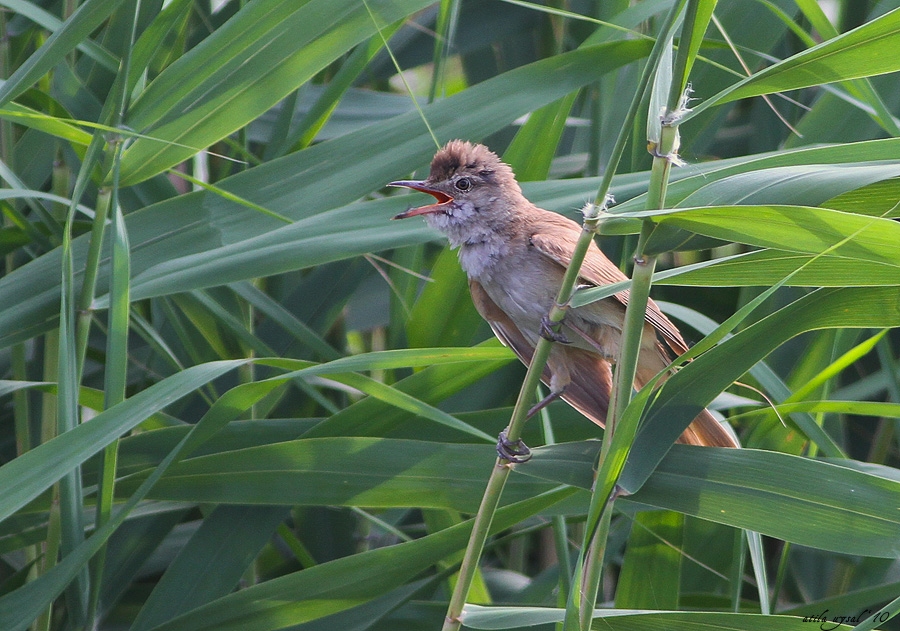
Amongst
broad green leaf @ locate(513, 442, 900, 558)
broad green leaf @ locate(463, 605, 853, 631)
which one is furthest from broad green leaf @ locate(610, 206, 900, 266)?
broad green leaf @ locate(463, 605, 853, 631)

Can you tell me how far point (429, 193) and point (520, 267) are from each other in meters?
0.22

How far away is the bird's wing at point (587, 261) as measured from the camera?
1.41m

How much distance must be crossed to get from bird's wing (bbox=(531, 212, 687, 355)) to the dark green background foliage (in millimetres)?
56

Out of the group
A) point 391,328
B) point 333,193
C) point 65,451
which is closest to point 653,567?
point 391,328

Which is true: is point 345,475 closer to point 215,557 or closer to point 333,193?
point 215,557

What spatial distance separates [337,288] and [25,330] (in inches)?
25.5

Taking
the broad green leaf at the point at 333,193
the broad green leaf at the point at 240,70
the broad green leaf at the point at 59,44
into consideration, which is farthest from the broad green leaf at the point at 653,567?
the broad green leaf at the point at 59,44

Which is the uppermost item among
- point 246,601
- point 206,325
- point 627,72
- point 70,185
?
point 627,72

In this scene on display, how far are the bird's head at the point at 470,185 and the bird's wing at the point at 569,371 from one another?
0.42ft

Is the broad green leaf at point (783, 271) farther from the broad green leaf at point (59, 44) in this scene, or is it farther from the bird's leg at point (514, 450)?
the broad green leaf at point (59, 44)

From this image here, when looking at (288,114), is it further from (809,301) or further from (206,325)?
(809,301)

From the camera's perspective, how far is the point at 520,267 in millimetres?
1526

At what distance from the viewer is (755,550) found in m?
1.15

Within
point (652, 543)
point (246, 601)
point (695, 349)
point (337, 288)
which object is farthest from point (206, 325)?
point (695, 349)
